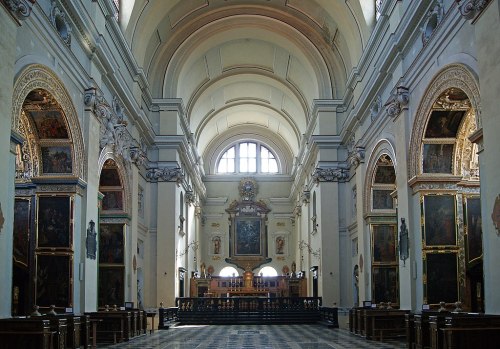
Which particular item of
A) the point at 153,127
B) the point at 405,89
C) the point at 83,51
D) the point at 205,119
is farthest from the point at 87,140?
the point at 205,119

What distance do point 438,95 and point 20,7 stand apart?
9243 millimetres

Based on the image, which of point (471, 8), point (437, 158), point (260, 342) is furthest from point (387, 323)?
point (471, 8)

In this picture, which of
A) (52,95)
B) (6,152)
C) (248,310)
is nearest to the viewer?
(6,152)

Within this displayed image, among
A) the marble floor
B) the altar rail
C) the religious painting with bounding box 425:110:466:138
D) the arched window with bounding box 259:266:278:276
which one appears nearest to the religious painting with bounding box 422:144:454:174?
the religious painting with bounding box 425:110:466:138

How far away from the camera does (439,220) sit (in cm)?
1738

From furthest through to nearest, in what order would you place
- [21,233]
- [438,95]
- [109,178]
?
[109,178]
[21,233]
[438,95]

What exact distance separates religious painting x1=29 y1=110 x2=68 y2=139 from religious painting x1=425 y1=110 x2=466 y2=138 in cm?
896

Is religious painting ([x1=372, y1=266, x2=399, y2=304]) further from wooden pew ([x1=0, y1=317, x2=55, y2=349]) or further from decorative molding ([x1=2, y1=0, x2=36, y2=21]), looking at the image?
decorative molding ([x1=2, y1=0, x2=36, y2=21])

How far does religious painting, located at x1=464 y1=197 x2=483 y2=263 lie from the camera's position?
17.4 m

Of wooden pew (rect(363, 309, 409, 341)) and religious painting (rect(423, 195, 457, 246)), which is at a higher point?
religious painting (rect(423, 195, 457, 246))

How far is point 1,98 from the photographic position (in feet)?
38.1

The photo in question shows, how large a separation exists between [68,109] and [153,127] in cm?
1346

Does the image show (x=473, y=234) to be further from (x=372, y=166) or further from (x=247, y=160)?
(x=247, y=160)

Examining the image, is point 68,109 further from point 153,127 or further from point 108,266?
point 153,127
